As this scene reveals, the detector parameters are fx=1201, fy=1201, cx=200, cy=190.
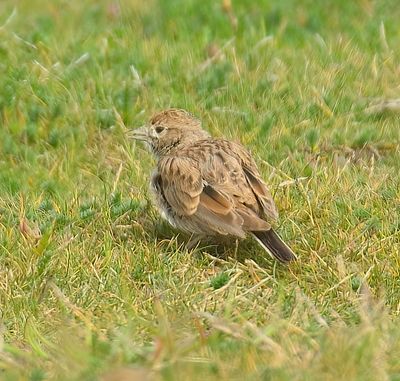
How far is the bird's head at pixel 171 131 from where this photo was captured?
7895mm

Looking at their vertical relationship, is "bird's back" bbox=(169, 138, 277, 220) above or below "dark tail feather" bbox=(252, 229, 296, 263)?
above

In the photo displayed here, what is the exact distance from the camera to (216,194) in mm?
7027

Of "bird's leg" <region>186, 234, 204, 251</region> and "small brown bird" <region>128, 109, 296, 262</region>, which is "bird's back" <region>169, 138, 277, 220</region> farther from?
"bird's leg" <region>186, 234, 204, 251</region>

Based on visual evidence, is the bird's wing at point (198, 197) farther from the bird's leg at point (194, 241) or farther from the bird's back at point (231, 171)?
the bird's leg at point (194, 241)

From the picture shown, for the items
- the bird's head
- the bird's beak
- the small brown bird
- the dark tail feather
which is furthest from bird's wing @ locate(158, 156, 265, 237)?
the bird's beak

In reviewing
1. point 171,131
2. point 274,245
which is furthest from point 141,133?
point 274,245

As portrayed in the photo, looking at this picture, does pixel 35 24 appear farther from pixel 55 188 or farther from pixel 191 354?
pixel 191 354

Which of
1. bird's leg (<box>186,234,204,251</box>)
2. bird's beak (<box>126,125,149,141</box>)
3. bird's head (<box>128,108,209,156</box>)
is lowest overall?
bird's leg (<box>186,234,204,251</box>)

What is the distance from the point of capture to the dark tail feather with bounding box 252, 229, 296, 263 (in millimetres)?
6594

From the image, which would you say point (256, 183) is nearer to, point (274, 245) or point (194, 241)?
point (194, 241)

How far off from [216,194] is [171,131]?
40.2 inches

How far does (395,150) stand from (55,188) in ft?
7.78

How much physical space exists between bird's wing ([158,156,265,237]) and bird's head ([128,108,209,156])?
1.61 feet

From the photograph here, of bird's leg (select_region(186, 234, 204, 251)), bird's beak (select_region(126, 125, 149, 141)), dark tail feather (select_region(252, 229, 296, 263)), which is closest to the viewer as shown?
dark tail feather (select_region(252, 229, 296, 263))
